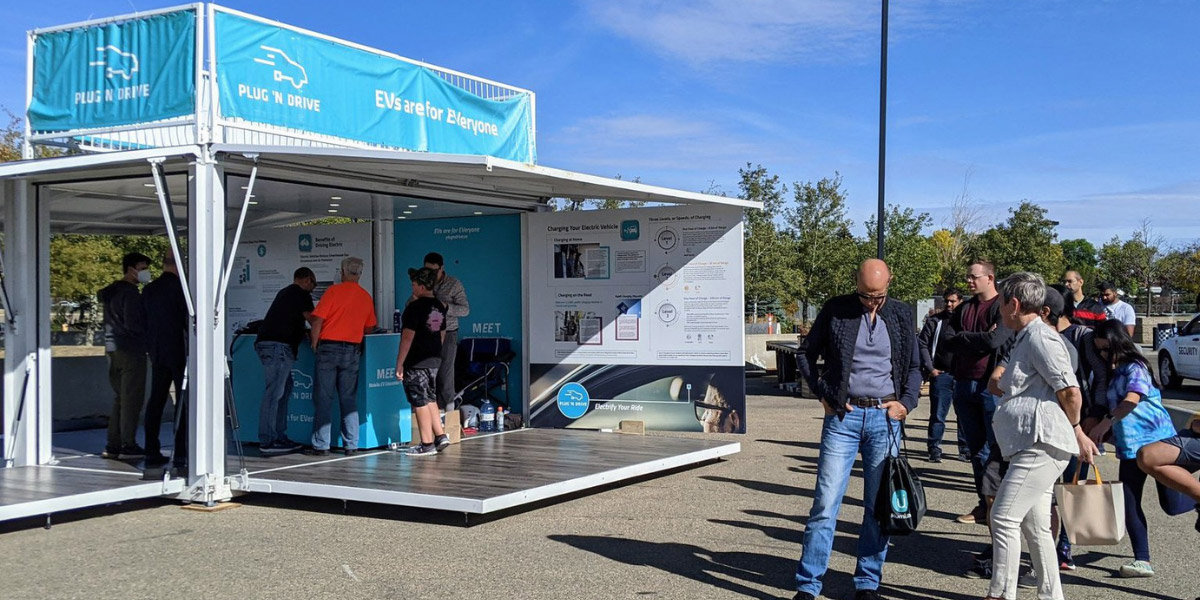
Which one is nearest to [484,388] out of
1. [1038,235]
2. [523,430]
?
[523,430]

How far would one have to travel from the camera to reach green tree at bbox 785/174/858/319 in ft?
92.1

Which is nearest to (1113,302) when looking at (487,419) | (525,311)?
(525,311)

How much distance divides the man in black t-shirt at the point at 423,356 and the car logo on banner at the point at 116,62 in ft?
10.6

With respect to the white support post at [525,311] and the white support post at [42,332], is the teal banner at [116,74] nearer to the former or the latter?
the white support post at [42,332]

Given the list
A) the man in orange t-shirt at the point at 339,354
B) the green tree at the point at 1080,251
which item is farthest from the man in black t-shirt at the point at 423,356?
the green tree at the point at 1080,251

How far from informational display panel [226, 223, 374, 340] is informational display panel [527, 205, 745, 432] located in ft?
7.49

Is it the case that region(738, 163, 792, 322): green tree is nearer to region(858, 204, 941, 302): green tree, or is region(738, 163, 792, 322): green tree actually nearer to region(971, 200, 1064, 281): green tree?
region(858, 204, 941, 302): green tree

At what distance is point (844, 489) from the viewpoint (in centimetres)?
530

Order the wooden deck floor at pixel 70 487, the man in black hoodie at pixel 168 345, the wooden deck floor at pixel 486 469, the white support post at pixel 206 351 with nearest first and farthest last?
the wooden deck floor at pixel 70 487 < the wooden deck floor at pixel 486 469 < the white support post at pixel 206 351 < the man in black hoodie at pixel 168 345

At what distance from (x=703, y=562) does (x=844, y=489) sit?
141cm

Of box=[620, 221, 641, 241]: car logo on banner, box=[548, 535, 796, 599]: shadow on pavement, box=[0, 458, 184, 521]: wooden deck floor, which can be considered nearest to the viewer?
box=[548, 535, 796, 599]: shadow on pavement

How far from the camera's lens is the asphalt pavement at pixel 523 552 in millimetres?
5781

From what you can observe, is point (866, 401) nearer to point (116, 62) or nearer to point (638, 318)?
point (638, 318)

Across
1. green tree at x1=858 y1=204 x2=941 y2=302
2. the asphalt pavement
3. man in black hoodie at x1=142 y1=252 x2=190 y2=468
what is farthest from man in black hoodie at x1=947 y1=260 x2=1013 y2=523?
green tree at x1=858 y1=204 x2=941 y2=302
